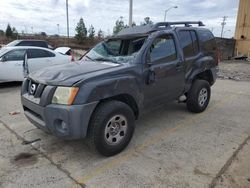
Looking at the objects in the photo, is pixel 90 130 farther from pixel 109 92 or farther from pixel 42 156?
pixel 42 156

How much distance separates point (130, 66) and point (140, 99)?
0.57m

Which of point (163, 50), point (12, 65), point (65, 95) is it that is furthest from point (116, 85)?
point (12, 65)

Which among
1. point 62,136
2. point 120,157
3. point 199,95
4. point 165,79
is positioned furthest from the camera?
point 199,95

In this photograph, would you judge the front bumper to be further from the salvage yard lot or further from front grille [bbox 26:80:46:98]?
the salvage yard lot

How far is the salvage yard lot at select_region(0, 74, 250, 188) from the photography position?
2885 millimetres

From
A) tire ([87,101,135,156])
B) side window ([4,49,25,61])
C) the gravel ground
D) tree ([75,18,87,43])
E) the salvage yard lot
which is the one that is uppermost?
tree ([75,18,87,43])

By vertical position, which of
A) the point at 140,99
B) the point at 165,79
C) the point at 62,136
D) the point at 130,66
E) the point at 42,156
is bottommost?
the point at 42,156

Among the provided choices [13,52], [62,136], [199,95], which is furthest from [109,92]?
[13,52]

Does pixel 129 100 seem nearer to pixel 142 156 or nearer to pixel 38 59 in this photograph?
pixel 142 156

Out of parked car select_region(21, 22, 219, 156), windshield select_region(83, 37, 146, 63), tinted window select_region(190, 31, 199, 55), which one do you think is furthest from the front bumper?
tinted window select_region(190, 31, 199, 55)

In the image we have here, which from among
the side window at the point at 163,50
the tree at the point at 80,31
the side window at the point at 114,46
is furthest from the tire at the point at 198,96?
the tree at the point at 80,31

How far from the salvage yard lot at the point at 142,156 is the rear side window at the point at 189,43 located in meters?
1.42

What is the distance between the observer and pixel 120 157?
3.43 m

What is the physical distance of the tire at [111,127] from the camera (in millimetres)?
3120
